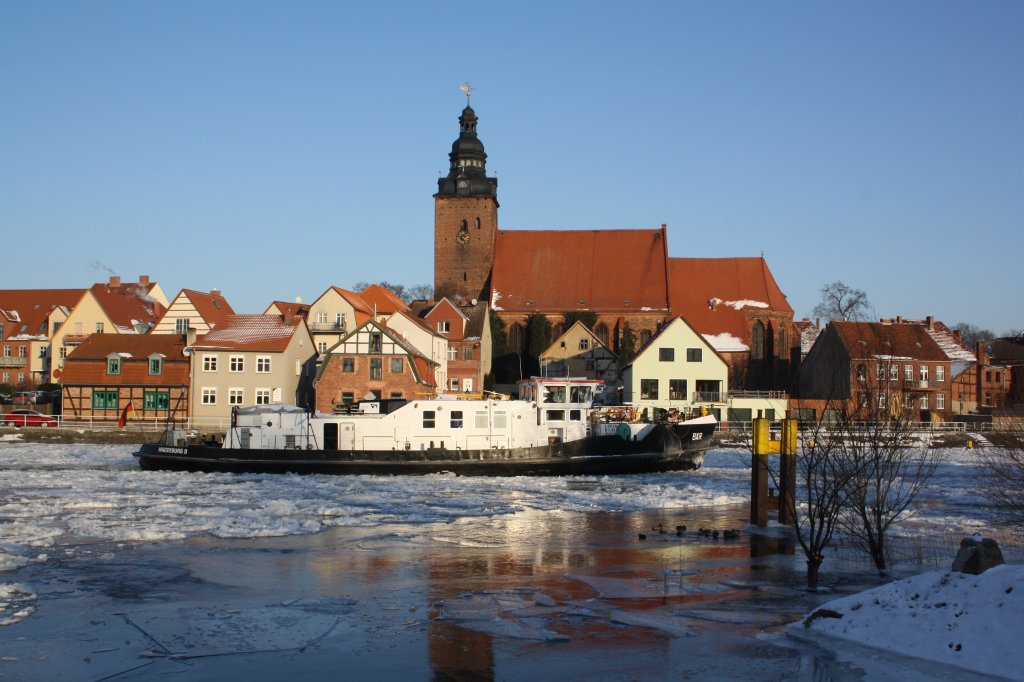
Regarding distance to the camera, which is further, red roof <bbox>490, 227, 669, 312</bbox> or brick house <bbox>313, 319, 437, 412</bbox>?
red roof <bbox>490, 227, 669, 312</bbox>

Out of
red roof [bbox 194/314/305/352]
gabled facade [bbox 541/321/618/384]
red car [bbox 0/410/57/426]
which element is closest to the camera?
red car [bbox 0/410/57/426]

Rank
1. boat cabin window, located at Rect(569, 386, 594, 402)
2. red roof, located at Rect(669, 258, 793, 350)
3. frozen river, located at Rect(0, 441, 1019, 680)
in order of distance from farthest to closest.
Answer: red roof, located at Rect(669, 258, 793, 350), boat cabin window, located at Rect(569, 386, 594, 402), frozen river, located at Rect(0, 441, 1019, 680)

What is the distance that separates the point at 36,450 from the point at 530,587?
34582 millimetres

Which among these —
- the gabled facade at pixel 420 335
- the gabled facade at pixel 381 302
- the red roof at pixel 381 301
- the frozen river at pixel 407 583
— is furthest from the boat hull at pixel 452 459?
the red roof at pixel 381 301

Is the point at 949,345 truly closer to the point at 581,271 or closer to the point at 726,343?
the point at 726,343

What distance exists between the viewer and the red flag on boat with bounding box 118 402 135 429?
4997 cm

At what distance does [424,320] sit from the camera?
63.6 meters

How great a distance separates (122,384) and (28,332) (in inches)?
915

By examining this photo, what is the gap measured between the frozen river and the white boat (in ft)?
20.3

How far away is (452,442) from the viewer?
1390 inches

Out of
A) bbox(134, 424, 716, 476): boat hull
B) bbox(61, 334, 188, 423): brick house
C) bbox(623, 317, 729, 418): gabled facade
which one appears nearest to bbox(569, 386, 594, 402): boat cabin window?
bbox(134, 424, 716, 476): boat hull

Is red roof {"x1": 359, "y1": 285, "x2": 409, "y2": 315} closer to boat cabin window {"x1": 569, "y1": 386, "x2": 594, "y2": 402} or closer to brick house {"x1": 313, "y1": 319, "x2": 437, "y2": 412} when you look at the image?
brick house {"x1": 313, "y1": 319, "x2": 437, "y2": 412}

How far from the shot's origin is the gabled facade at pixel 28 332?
69875mm

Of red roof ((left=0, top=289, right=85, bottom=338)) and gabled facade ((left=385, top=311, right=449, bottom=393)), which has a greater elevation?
red roof ((left=0, top=289, right=85, bottom=338))
